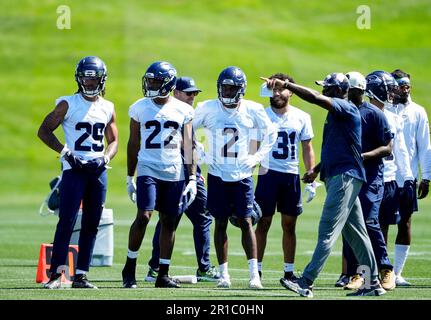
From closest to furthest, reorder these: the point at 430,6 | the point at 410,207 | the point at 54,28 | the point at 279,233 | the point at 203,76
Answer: the point at 410,207
the point at 279,233
the point at 203,76
the point at 54,28
the point at 430,6

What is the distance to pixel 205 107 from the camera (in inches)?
467

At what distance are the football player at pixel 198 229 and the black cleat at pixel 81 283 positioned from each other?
55.2 inches

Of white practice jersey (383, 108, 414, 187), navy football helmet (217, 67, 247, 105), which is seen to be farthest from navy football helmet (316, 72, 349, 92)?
white practice jersey (383, 108, 414, 187)

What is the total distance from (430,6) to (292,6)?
253 inches

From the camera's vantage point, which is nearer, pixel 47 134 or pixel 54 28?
pixel 47 134

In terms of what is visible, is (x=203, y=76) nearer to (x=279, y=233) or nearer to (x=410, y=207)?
(x=279, y=233)

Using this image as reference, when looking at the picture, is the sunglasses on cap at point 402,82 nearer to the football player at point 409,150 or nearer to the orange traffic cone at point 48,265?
the football player at point 409,150

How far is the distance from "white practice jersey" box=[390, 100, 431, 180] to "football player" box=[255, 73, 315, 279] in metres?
1.28

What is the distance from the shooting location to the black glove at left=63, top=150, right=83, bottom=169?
444 inches

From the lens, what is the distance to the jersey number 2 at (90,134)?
11.5 meters

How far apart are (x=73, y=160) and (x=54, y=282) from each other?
1216 mm

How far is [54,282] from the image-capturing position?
11312 millimetres

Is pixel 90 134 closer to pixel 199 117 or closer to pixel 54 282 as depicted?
pixel 199 117
